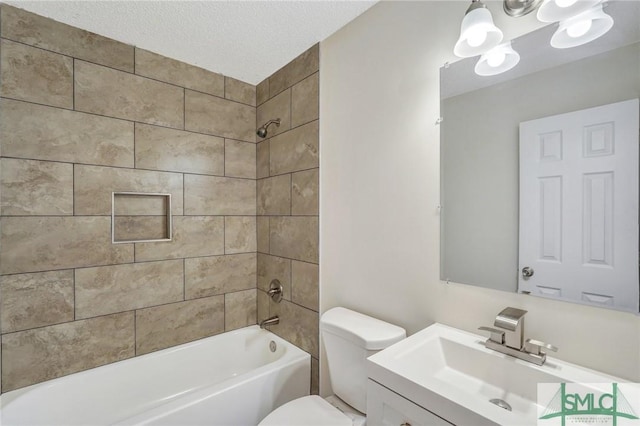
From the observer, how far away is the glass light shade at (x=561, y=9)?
0.90 metres

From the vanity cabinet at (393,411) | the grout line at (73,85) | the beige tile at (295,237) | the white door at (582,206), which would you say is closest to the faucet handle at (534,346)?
the white door at (582,206)

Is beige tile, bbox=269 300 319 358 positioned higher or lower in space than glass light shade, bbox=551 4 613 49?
lower

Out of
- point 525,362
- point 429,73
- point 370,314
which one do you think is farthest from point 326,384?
point 429,73

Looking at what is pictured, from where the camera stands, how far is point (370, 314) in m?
1.59

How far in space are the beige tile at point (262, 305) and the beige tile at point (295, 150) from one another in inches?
39.9

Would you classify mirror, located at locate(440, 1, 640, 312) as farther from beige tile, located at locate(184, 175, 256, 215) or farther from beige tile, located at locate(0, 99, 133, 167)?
beige tile, located at locate(0, 99, 133, 167)

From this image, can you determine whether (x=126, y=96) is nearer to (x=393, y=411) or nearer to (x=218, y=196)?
(x=218, y=196)

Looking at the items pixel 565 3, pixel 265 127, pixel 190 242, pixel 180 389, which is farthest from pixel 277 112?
pixel 180 389

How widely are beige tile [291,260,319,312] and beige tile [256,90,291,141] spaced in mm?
1014

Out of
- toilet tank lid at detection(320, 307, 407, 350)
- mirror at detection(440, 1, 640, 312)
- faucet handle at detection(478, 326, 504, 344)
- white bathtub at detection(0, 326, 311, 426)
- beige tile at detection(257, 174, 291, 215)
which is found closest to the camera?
mirror at detection(440, 1, 640, 312)

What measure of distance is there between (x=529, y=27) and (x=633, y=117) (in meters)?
0.47

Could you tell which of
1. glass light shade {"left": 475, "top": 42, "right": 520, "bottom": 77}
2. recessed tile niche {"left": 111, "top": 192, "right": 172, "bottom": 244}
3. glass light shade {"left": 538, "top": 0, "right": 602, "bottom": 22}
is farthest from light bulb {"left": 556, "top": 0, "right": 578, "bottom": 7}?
recessed tile niche {"left": 111, "top": 192, "right": 172, "bottom": 244}

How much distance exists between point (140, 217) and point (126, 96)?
0.80m

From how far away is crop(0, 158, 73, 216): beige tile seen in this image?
1558 mm
